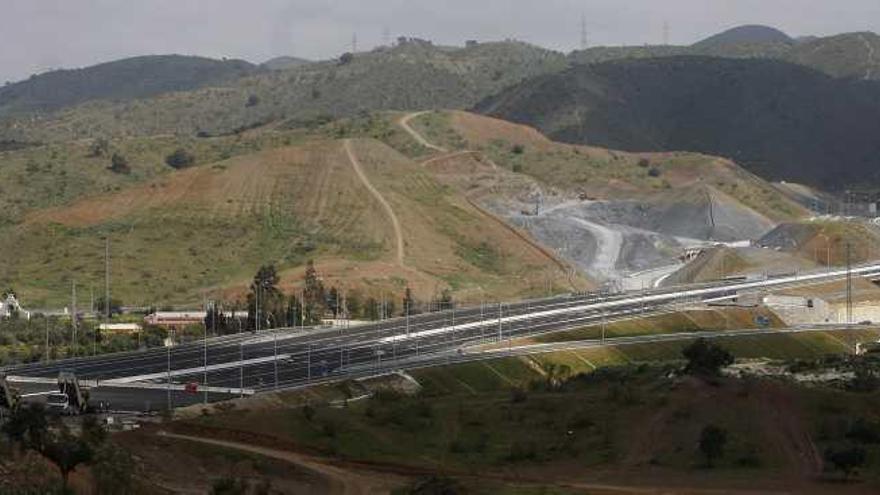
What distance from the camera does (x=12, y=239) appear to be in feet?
509

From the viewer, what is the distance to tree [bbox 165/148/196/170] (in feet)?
638

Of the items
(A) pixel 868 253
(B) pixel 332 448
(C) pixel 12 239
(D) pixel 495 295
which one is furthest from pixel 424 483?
(A) pixel 868 253

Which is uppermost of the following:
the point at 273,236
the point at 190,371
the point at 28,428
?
the point at 273,236

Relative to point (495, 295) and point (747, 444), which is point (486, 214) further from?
point (747, 444)

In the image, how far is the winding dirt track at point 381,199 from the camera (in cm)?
15438

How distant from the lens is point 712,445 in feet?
200

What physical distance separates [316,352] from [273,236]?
5908 centimetres

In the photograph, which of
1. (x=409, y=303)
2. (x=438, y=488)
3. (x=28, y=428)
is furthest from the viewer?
(x=409, y=303)

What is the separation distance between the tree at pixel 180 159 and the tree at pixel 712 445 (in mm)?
137551

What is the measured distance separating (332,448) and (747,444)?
15.4 meters

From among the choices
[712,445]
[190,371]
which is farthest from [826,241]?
[712,445]

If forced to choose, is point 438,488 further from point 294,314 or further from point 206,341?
point 294,314

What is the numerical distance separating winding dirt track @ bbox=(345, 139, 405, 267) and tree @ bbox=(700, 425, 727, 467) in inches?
3470

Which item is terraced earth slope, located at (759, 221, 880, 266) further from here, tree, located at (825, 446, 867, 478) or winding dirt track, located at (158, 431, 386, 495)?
winding dirt track, located at (158, 431, 386, 495)
